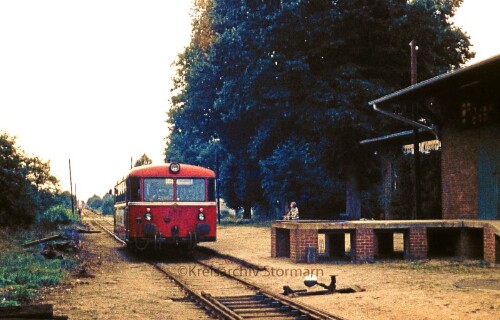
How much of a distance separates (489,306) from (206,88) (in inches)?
1275

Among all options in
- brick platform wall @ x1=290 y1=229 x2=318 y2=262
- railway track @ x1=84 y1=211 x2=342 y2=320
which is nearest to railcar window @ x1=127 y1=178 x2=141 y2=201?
railway track @ x1=84 y1=211 x2=342 y2=320

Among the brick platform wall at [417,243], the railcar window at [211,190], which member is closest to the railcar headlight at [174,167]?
the railcar window at [211,190]

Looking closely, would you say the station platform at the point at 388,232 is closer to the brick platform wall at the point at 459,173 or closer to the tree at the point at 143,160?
the brick platform wall at the point at 459,173

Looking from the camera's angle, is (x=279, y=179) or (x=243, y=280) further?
(x=279, y=179)

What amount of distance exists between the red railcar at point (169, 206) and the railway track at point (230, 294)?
0.85 metres

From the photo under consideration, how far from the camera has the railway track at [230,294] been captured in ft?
30.9

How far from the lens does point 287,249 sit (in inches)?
739

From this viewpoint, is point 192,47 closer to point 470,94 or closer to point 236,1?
point 236,1

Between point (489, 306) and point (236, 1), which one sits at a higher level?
point (236, 1)

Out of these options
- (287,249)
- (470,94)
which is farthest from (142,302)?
(470,94)

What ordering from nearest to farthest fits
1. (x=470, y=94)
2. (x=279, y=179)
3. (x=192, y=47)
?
(x=470, y=94), (x=279, y=179), (x=192, y=47)

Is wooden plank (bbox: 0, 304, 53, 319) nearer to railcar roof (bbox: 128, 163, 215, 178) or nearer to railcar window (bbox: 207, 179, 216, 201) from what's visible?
railcar roof (bbox: 128, 163, 215, 178)

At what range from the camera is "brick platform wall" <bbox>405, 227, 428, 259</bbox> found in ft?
55.7

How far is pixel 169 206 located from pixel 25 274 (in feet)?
17.6
